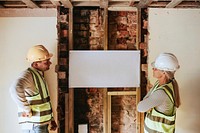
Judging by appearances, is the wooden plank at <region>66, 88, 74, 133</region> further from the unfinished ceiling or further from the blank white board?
the unfinished ceiling

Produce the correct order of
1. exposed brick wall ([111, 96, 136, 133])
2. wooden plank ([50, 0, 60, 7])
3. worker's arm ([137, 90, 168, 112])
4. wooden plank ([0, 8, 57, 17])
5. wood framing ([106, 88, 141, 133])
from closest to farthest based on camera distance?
worker's arm ([137, 90, 168, 112]) → wooden plank ([50, 0, 60, 7]) → wooden plank ([0, 8, 57, 17]) → wood framing ([106, 88, 141, 133]) → exposed brick wall ([111, 96, 136, 133])

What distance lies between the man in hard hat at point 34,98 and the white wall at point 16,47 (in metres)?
0.56

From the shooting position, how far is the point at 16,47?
136 inches

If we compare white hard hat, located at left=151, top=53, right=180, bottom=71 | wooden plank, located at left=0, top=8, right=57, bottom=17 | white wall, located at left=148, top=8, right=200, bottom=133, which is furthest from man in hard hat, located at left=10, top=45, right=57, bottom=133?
white wall, located at left=148, top=8, right=200, bottom=133

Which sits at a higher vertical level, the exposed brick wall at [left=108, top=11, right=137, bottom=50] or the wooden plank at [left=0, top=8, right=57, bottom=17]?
the wooden plank at [left=0, top=8, right=57, bottom=17]

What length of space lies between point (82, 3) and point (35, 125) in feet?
4.90

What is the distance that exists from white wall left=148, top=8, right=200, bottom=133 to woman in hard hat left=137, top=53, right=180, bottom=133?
0.80 metres

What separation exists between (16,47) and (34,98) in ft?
3.05

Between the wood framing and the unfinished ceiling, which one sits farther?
the wood framing

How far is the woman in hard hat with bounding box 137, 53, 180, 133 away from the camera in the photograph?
8.36ft

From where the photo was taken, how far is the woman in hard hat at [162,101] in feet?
8.36

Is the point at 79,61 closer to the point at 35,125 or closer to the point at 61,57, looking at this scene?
the point at 61,57

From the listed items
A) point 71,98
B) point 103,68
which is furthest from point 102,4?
point 71,98

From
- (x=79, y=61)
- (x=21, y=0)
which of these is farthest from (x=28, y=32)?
(x=79, y=61)
